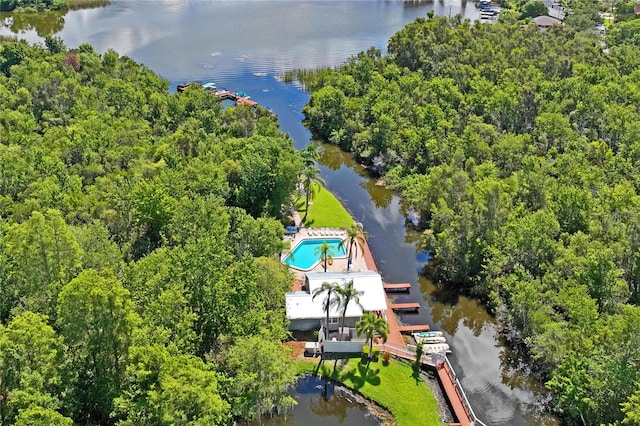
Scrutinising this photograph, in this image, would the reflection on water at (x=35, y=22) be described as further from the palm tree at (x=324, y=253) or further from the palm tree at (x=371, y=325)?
A: the palm tree at (x=371, y=325)

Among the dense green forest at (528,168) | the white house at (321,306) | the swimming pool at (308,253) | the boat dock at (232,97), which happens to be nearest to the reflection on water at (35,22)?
the boat dock at (232,97)

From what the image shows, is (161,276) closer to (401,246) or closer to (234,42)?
(401,246)

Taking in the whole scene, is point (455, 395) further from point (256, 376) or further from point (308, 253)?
point (308, 253)

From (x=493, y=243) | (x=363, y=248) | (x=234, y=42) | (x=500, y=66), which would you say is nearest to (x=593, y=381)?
(x=493, y=243)

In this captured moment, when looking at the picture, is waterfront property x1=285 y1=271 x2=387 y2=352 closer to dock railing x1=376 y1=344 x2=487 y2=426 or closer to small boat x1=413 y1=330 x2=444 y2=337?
dock railing x1=376 y1=344 x2=487 y2=426

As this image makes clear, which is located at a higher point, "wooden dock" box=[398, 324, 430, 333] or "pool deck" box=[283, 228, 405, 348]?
"pool deck" box=[283, 228, 405, 348]

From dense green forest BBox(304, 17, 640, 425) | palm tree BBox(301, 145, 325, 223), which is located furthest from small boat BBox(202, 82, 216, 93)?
palm tree BBox(301, 145, 325, 223)
